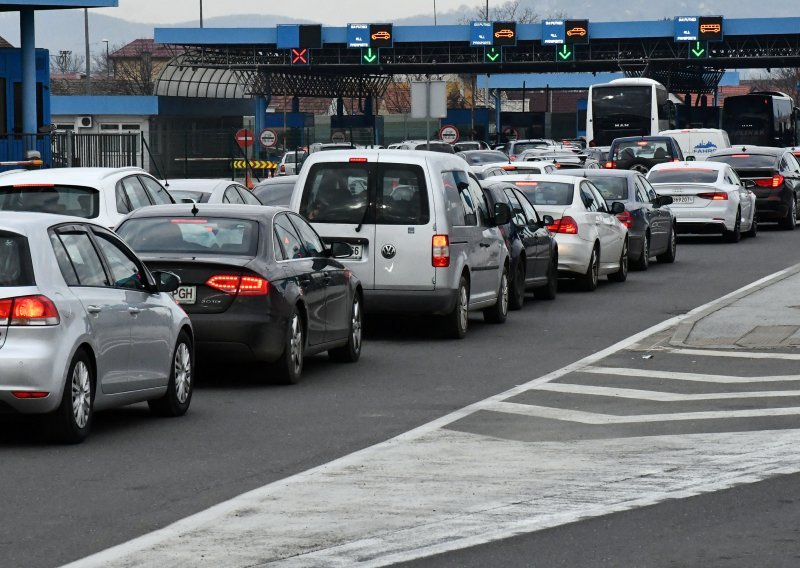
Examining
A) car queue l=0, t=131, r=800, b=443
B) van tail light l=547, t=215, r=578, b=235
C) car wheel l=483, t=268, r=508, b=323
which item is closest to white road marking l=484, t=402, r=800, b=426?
car queue l=0, t=131, r=800, b=443

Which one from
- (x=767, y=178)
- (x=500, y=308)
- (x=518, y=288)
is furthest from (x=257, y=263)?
(x=767, y=178)

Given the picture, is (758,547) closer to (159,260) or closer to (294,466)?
(294,466)

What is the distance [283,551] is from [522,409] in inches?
205

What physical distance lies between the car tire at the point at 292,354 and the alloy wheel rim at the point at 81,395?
3058 mm

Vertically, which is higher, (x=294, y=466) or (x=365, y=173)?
(x=365, y=173)

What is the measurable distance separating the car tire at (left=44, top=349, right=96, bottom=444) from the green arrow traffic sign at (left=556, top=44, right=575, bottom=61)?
7874cm

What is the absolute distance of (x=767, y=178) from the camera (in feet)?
126

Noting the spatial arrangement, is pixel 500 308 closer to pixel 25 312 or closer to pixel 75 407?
pixel 75 407

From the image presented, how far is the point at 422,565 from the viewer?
7.06 meters

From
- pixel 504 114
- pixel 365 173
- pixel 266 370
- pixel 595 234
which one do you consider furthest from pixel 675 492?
pixel 504 114

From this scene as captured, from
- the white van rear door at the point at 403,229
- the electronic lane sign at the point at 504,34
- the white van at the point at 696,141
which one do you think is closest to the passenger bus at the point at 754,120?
the white van at the point at 696,141

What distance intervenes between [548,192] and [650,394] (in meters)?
11.1

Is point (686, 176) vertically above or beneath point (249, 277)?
above

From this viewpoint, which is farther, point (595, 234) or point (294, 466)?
point (595, 234)
